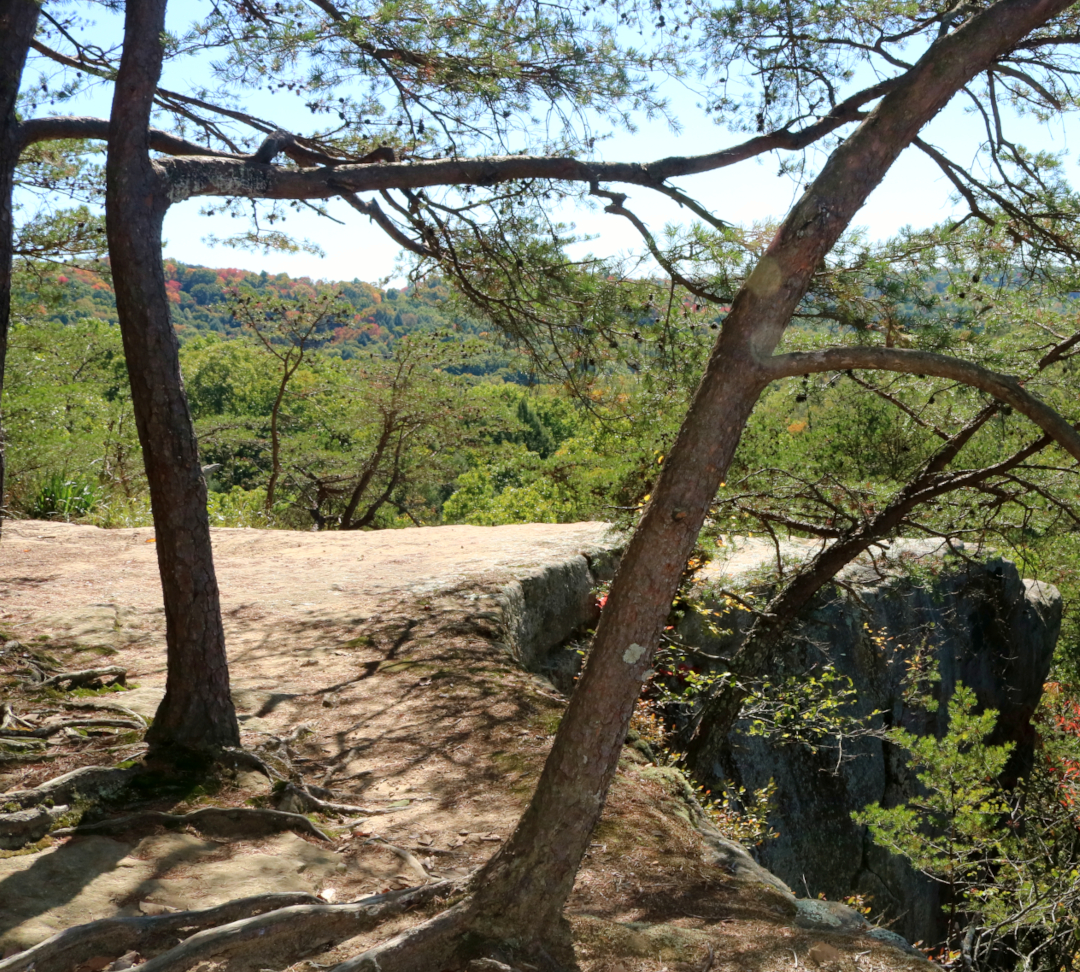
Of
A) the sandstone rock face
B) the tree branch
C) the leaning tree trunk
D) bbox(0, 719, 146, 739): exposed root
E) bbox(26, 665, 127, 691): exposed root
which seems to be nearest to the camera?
the tree branch

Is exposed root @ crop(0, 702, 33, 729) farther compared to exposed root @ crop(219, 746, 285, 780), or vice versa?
exposed root @ crop(0, 702, 33, 729)

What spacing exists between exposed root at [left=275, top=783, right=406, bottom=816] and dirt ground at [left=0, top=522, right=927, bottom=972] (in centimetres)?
6

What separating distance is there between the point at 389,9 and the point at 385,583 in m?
5.00

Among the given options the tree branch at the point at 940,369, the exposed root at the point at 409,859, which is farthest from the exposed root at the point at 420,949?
the tree branch at the point at 940,369

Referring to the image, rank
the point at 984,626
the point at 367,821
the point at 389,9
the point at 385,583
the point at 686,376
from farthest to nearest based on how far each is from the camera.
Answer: the point at 984,626, the point at 385,583, the point at 686,376, the point at 389,9, the point at 367,821

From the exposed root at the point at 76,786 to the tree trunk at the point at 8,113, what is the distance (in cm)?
126

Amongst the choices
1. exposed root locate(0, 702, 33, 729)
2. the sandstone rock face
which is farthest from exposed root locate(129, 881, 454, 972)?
the sandstone rock face

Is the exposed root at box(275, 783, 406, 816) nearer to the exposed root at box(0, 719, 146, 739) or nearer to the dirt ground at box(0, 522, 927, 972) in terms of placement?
the dirt ground at box(0, 522, 927, 972)

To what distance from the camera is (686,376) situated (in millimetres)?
5254

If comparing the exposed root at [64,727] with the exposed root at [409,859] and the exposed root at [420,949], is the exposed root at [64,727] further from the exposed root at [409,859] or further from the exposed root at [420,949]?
the exposed root at [420,949]

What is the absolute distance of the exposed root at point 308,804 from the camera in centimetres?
378

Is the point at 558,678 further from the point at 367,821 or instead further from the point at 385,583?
the point at 367,821

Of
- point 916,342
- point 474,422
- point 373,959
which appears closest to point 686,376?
point 916,342

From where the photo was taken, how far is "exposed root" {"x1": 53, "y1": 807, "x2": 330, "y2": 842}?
10.5ft
